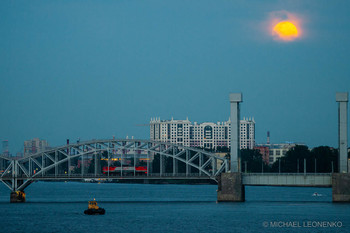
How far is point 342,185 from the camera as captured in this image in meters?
116

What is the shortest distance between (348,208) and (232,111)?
2479cm

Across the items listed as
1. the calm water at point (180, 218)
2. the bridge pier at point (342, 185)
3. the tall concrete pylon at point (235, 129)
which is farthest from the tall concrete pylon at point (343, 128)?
the tall concrete pylon at point (235, 129)

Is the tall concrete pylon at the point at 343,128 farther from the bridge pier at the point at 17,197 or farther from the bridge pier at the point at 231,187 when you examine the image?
the bridge pier at the point at 17,197

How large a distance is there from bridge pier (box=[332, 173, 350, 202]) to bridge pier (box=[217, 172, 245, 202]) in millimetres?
14247

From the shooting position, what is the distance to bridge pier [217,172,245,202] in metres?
119

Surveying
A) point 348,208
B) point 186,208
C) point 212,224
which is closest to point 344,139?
point 348,208

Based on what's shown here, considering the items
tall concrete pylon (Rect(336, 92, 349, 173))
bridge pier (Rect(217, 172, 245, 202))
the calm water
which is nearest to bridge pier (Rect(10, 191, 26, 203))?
the calm water

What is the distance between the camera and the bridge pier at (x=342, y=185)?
11612 cm

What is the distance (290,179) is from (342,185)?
28.1ft

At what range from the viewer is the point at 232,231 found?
284ft

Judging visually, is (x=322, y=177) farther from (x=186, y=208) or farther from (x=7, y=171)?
(x=7, y=171)

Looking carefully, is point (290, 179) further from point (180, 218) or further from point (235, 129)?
point (180, 218)

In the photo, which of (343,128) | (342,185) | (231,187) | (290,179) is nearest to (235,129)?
(231,187)

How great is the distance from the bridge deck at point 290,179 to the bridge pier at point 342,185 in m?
2.74
